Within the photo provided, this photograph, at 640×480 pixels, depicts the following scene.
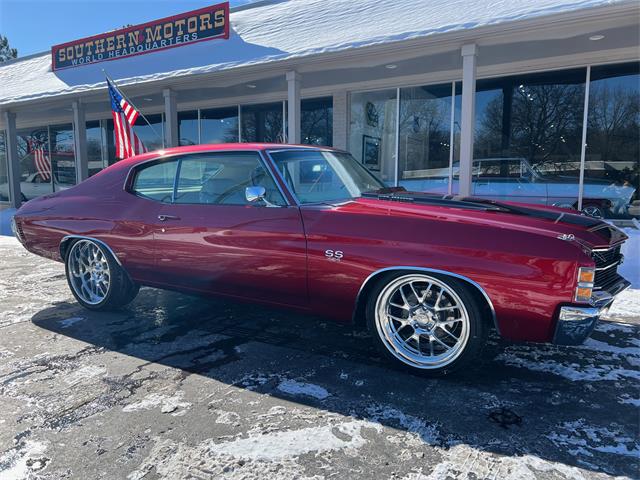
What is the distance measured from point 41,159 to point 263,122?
977cm

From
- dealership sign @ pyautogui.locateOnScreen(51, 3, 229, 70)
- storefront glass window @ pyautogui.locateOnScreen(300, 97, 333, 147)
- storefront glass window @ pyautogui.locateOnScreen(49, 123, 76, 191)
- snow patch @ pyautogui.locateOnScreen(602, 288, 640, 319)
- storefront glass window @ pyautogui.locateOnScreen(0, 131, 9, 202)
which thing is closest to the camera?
snow patch @ pyautogui.locateOnScreen(602, 288, 640, 319)

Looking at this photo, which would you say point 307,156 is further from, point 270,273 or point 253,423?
point 253,423

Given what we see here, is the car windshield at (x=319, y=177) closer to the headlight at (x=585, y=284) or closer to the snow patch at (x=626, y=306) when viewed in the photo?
the headlight at (x=585, y=284)

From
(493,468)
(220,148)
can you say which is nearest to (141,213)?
(220,148)

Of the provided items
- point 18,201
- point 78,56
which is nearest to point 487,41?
point 78,56

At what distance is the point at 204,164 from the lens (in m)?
3.86

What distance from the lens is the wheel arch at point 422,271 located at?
2.71 meters

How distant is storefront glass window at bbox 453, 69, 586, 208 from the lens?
8.64 meters

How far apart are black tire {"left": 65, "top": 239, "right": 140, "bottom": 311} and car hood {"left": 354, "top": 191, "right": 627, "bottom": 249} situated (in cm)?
235

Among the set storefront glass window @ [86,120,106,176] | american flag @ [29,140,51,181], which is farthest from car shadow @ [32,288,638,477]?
american flag @ [29,140,51,181]

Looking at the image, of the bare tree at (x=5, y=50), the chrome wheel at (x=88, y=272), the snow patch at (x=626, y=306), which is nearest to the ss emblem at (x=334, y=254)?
the chrome wheel at (x=88, y=272)

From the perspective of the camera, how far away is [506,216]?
9.71 feet

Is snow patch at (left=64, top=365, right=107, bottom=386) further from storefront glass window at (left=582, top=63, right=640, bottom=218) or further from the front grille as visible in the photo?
storefront glass window at (left=582, top=63, right=640, bottom=218)

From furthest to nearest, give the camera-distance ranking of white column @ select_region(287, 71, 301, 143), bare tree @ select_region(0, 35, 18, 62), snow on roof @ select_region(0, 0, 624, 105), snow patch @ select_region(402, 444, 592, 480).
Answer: bare tree @ select_region(0, 35, 18, 62), white column @ select_region(287, 71, 301, 143), snow on roof @ select_region(0, 0, 624, 105), snow patch @ select_region(402, 444, 592, 480)
